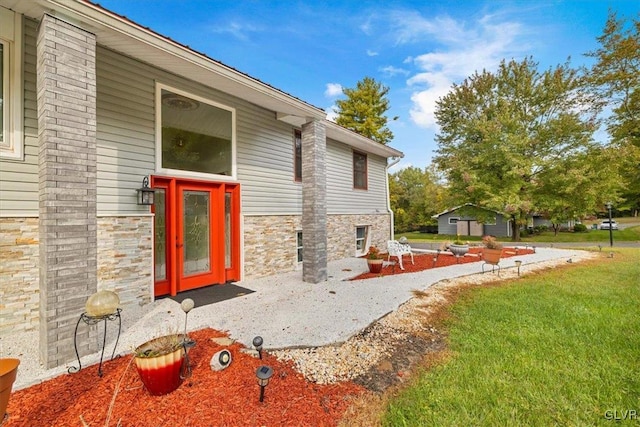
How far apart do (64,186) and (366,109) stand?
64.2ft

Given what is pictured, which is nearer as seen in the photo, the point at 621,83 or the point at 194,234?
the point at 194,234

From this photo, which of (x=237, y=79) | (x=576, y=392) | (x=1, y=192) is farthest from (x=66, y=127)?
(x=576, y=392)

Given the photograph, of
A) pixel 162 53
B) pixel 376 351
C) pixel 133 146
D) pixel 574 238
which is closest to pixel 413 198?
pixel 574 238

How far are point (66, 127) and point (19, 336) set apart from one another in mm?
2783

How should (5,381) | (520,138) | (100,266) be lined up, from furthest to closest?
1. (520,138)
2. (100,266)
3. (5,381)

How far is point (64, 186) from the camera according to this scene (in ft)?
9.00

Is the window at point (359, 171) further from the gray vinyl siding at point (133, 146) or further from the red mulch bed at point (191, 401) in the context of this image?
the red mulch bed at point (191, 401)

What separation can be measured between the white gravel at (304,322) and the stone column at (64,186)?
1.45 feet

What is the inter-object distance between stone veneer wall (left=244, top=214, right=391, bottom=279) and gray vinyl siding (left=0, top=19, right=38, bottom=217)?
3.40 m

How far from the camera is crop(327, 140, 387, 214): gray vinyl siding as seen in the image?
8.68 m

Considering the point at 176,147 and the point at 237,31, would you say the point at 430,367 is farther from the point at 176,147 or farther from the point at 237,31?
the point at 237,31

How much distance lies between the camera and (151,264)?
461 centimetres

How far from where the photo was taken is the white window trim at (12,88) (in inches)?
133

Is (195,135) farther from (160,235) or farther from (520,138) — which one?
(520,138)
